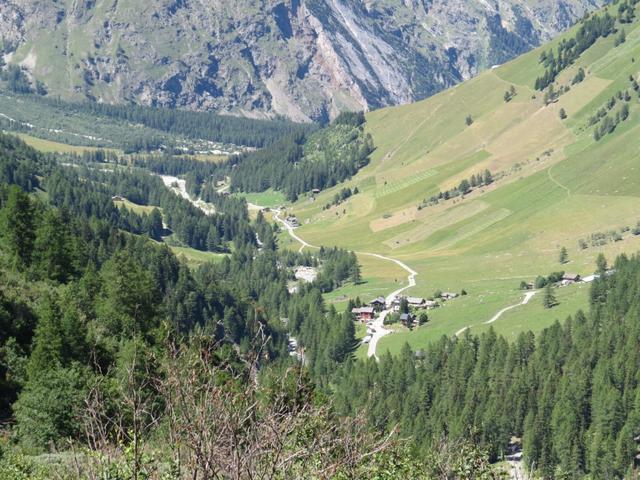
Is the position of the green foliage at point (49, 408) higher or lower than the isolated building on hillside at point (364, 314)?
higher

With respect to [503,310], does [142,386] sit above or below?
above

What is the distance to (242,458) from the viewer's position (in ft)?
47.0

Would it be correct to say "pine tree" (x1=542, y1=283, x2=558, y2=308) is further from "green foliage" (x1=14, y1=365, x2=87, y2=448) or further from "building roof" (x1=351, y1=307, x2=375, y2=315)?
"green foliage" (x1=14, y1=365, x2=87, y2=448)

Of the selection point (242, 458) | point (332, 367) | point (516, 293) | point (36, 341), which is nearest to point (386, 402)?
point (332, 367)

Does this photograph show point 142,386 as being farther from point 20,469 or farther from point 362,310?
point 362,310

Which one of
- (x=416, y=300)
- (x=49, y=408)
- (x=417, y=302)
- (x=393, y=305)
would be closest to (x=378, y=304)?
(x=393, y=305)

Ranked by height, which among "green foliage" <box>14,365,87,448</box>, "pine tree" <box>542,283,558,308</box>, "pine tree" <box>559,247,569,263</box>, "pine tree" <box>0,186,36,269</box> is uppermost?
"pine tree" <box>0,186,36,269</box>

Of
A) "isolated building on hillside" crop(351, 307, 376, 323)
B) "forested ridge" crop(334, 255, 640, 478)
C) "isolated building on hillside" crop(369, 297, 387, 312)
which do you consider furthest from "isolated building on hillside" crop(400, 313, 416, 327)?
"forested ridge" crop(334, 255, 640, 478)

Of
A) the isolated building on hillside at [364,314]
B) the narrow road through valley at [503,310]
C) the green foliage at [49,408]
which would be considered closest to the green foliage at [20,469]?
the green foliage at [49,408]

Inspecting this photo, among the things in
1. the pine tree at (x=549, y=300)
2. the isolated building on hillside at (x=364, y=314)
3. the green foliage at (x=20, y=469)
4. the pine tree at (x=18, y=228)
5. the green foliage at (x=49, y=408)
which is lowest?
the isolated building on hillside at (x=364, y=314)

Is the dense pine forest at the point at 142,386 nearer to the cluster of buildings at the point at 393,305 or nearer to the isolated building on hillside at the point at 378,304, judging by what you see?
the cluster of buildings at the point at 393,305

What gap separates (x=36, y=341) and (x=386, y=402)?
63155mm

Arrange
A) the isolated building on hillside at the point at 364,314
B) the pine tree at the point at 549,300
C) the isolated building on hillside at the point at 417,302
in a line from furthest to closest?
the isolated building on hillside at the point at 417,302 < the isolated building on hillside at the point at 364,314 < the pine tree at the point at 549,300

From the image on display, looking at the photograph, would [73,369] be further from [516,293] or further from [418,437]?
[516,293]
